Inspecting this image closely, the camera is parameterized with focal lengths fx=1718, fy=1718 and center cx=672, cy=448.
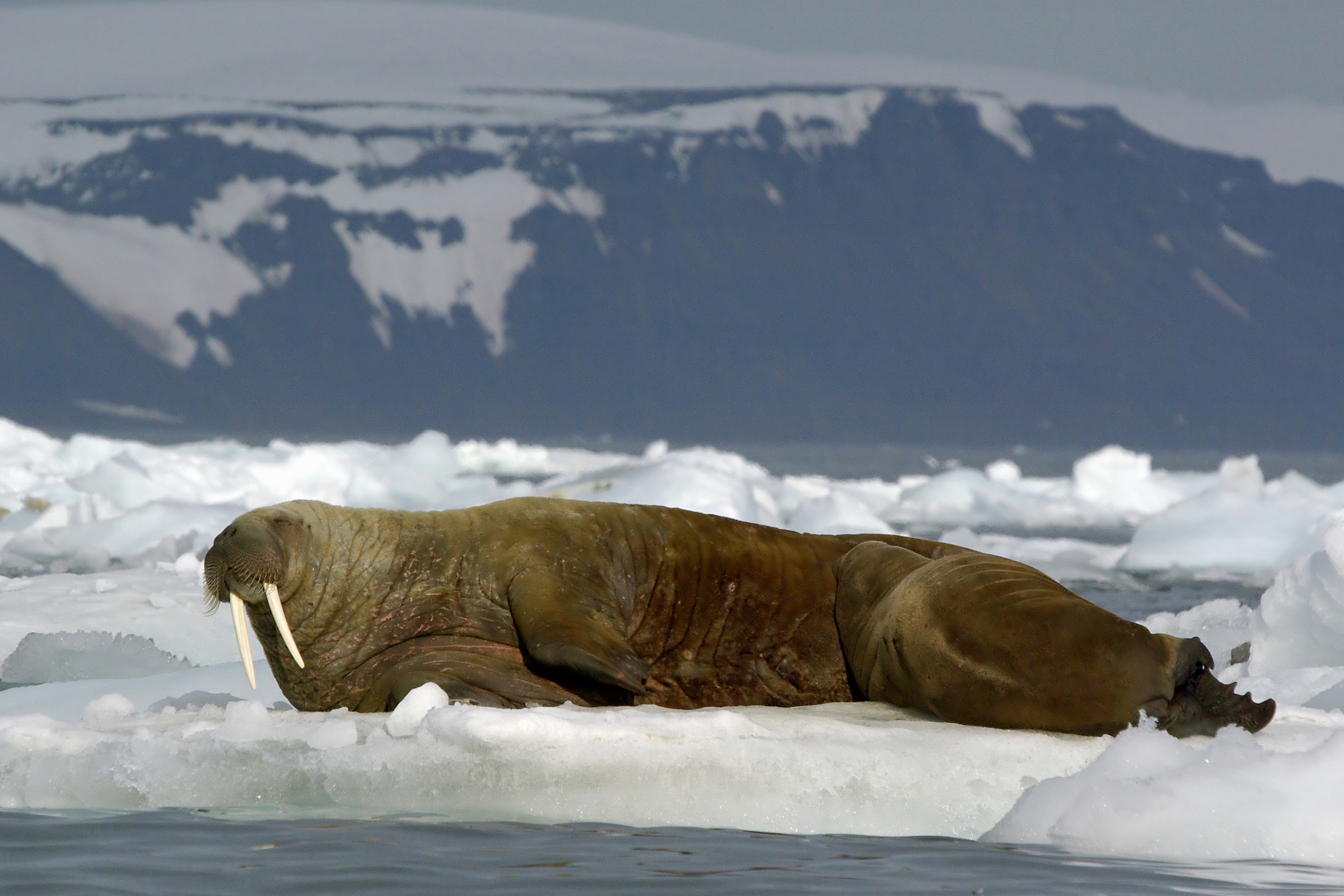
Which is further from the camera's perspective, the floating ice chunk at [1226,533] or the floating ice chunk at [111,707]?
the floating ice chunk at [1226,533]

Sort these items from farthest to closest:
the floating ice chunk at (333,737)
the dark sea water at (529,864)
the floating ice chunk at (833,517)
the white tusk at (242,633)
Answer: the floating ice chunk at (833,517), the white tusk at (242,633), the floating ice chunk at (333,737), the dark sea water at (529,864)

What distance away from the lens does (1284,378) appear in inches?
5812

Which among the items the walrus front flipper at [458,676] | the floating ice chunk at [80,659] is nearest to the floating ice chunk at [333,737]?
the walrus front flipper at [458,676]

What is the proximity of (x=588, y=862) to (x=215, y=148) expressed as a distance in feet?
468

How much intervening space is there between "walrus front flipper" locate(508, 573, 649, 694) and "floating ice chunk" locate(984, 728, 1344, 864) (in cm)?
126

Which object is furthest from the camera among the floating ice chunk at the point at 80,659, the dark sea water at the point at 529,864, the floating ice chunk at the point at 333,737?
the floating ice chunk at the point at 80,659

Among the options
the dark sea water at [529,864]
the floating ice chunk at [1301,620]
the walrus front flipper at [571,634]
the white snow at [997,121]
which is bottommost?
the dark sea water at [529,864]

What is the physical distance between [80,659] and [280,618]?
374 cm

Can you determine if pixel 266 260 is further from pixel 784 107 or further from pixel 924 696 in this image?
pixel 924 696

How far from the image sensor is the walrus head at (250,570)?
17.1ft

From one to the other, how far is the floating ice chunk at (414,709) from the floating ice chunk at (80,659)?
3892 millimetres

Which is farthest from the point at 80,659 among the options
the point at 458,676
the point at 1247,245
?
the point at 1247,245

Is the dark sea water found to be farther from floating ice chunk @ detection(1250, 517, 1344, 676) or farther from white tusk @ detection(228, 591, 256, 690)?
floating ice chunk @ detection(1250, 517, 1344, 676)

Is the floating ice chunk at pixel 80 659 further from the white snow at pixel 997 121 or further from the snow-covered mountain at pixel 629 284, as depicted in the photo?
the white snow at pixel 997 121
